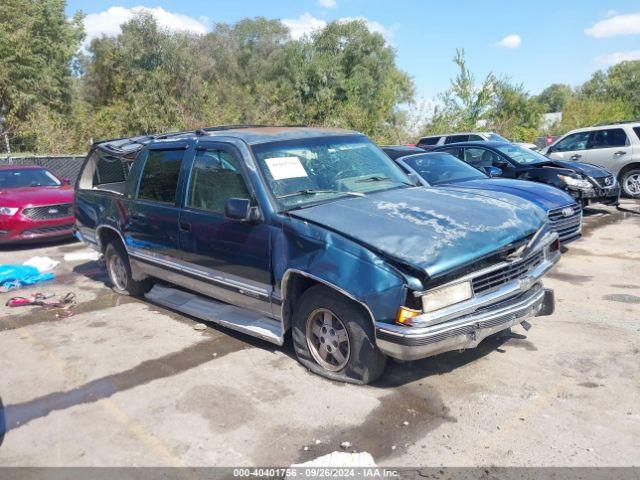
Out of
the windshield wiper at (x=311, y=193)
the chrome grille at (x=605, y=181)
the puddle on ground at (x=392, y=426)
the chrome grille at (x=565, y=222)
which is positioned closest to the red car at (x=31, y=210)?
the windshield wiper at (x=311, y=193)

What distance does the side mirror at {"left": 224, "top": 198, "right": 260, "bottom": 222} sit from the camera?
14.2ft

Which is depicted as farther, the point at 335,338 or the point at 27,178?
the point at 27,178

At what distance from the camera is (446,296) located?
3.62 m

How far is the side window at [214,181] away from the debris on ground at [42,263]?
4.59 m

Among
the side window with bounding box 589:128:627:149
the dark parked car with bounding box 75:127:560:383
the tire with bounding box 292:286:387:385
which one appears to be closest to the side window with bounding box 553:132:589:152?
the side window with bounding box 589:128:627:149

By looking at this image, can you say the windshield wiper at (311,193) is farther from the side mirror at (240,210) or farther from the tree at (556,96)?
the tree at (556,96)

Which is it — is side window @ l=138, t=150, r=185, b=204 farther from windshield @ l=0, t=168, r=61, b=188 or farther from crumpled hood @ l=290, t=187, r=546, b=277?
windshield @ l=0, t=168, r=61, b=188

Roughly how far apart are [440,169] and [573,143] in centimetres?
750

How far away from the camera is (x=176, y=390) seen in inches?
165

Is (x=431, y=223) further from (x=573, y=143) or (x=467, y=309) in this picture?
(x=573, y=143)

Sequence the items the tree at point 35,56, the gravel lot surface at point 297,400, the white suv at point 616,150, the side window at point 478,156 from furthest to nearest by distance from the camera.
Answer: the tree at point 35,56, the white suv at point 616,150, the side window at point 478,156, the gravel lot surface at point 297,400

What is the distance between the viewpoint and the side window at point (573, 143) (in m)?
13.8

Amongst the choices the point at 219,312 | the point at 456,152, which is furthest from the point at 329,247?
the point at 456,152

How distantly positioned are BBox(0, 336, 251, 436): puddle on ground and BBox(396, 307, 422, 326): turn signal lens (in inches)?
77.1
